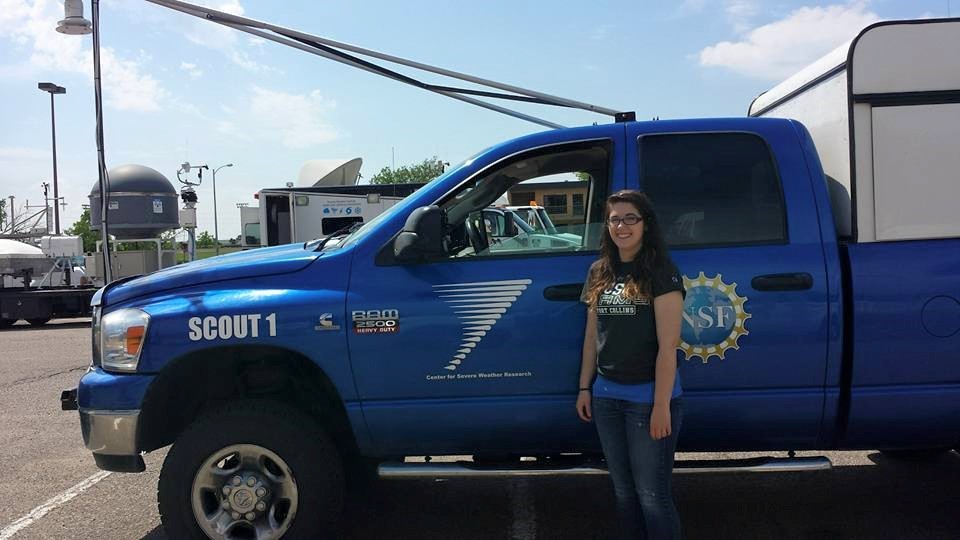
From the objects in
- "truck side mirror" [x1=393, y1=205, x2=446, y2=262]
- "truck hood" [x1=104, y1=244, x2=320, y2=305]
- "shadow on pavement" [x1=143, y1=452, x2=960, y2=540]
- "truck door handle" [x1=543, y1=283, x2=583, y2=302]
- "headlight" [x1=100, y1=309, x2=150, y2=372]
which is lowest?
"shadow on pavement" [x1=143, y1=452, x2=960, y2=540]

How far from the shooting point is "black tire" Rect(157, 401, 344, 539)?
136 inches

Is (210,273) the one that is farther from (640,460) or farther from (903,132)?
(903,132)

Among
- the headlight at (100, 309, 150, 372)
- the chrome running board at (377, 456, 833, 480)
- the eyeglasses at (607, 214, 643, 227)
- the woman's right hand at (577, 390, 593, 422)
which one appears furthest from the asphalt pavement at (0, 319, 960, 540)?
the eyeglasses at (607, 214, 643, 227)

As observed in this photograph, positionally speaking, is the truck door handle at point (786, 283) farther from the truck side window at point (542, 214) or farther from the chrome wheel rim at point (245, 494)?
the chrome wheel rim at point (245, 494)

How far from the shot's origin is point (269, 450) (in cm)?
349

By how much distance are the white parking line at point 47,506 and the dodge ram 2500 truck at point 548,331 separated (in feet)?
4.18

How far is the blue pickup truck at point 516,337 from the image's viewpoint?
3.37 metres

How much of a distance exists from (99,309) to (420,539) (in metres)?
2.06

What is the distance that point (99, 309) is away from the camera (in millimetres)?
3693

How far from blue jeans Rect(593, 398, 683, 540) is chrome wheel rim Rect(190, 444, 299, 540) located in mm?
1507

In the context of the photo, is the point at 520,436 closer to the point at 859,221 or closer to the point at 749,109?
the point at 859,221

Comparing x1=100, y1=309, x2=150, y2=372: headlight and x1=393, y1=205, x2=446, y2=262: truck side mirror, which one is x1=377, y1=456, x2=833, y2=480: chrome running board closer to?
x1=393, y1=205, x2=446, y2=262: truck side mirror

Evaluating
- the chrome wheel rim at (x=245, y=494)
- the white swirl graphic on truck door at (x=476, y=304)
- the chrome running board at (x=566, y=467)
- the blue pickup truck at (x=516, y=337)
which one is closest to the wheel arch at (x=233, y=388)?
the blue pickup truck at (x=516, y=337)

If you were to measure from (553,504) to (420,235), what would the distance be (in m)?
2.10
